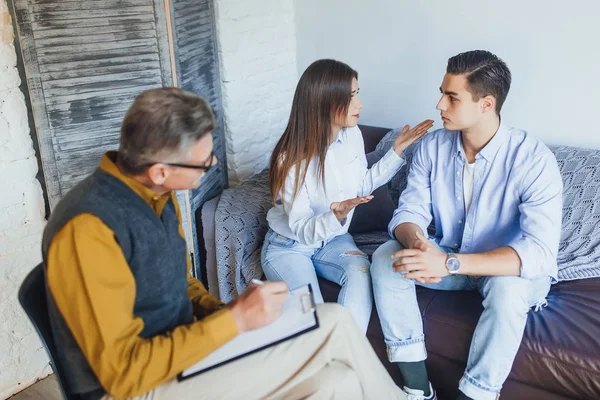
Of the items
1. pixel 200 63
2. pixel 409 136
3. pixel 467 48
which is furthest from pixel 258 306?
pixel 467 48

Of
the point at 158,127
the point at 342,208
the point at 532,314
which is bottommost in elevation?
the point at 532,314

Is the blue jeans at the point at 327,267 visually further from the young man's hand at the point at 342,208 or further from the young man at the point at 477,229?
the young man's hand at the point at 342,208

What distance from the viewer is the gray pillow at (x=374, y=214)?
253 centimetres

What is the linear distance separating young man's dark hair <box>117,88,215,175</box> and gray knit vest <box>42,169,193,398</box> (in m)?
0.07

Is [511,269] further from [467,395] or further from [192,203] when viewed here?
[192,203]

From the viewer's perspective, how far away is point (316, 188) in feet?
7.22

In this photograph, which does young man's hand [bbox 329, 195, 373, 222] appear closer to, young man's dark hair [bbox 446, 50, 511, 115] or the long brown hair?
the long brown hair

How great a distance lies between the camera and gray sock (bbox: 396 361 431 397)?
200cm

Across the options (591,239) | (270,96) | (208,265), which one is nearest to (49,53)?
(208,265)

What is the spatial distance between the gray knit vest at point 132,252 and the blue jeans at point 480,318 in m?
0.82

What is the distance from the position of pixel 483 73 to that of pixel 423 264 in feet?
2.11

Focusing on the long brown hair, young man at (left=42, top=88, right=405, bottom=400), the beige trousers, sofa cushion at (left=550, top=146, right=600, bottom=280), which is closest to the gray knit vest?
young man at (left=42, top=88, right=405, bottom=400)

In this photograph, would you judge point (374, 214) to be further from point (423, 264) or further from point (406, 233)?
point (423, 264)

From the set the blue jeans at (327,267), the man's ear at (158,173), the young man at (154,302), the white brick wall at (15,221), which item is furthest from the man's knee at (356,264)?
the white brick wall at (15,221)
